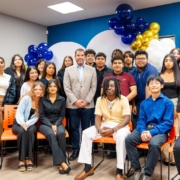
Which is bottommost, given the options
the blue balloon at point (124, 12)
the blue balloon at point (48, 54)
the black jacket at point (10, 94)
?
the black jacket at point (10, 94)

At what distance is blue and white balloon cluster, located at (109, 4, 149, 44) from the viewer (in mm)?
4969

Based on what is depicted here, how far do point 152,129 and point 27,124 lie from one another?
5.22 ft

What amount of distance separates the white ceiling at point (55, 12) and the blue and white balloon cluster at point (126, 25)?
0.31 meters

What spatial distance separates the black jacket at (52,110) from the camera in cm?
340

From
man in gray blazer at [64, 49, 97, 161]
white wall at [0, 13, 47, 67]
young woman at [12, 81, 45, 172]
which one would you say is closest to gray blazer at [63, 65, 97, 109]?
man in gray blazer at [64, 49, 97, 161]

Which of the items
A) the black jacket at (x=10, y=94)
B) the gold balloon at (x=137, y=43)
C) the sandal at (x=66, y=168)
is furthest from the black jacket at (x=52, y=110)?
the gold balloon at (x=137, y=43)

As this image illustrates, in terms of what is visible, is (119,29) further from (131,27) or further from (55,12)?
(55,12)

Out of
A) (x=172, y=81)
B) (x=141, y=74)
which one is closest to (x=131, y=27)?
(x=141, y=74)

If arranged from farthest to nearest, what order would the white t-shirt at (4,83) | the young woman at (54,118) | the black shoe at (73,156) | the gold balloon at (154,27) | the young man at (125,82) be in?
the gold balloon at (154,27), the white t-shirt at (4,83), the black shoe at (73,156), the young man at (125,82), the young woman at (54,118)

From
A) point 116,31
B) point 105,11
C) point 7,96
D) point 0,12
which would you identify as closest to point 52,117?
point 7,96

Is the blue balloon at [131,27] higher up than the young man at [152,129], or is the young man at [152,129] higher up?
the blue balloon at [131,27]

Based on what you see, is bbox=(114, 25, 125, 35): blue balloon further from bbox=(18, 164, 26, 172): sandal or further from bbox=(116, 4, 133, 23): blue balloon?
bbox=(18, 164, 26, 172): sandal

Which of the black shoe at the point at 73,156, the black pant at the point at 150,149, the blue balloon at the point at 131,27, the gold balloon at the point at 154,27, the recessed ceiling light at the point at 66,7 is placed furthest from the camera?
the recessed ceiling light at the point at 66,7

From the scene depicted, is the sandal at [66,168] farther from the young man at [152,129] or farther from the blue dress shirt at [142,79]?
the blue dress shirt at [142,79]
